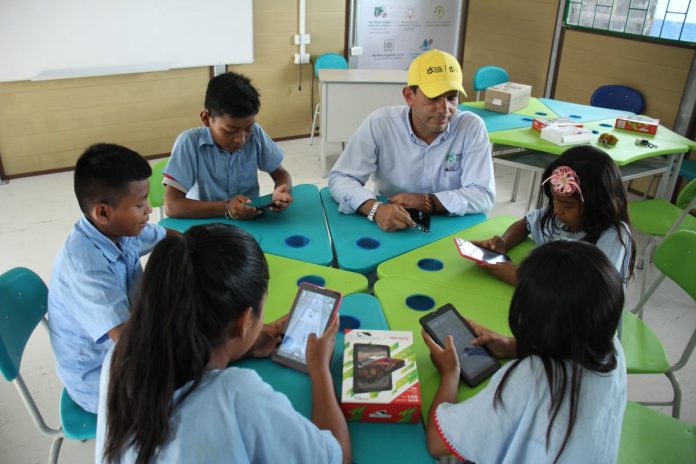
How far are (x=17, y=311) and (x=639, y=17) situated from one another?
4726mm

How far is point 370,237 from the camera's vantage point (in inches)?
81.4

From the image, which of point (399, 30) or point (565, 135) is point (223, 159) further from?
point (399, 30)

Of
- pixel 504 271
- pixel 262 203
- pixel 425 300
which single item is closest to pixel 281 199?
pixel 262 203

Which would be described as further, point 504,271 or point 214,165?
point 214,165

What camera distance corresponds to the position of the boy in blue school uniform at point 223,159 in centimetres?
214

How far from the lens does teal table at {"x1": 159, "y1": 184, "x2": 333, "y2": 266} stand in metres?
1.95

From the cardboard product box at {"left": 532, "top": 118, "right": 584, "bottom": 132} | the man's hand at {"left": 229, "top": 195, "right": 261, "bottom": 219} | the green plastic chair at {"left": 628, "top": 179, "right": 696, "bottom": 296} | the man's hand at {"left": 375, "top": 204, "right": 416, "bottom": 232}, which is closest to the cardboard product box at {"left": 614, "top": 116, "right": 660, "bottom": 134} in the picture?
the cardboard product box at {"left": 532, "top": 118, "right": 584, "bottom": 132}

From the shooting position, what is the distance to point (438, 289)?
174 centimetres

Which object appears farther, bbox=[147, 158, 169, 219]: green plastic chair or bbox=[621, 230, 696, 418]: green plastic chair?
bbox=[147, 158, 169, 219]: green plastic chair

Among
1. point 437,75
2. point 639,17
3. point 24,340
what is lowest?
point 24,340

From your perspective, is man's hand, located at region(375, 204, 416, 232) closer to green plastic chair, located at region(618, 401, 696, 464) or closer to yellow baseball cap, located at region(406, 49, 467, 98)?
yellow baseball cap, located at region(406, 49, 467, 98)

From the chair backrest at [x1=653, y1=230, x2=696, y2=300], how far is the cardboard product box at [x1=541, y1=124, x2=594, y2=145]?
134cm

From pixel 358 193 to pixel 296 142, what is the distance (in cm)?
345

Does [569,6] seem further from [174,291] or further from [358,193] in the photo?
[174,291]
